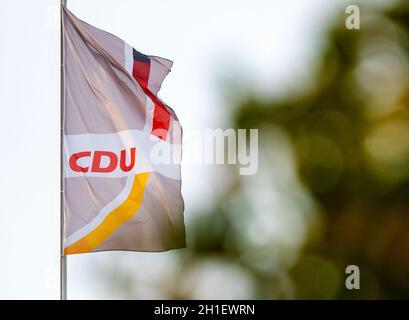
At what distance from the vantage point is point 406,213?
49.3 ft

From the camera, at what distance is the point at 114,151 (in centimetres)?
1123

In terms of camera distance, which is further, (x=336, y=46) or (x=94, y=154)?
(x=336, y=46)

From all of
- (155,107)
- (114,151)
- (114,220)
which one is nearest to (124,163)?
(114,151)

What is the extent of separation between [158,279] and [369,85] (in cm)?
351

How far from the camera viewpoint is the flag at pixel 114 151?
439 inches

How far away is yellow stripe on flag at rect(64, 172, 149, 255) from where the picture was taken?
11047mm

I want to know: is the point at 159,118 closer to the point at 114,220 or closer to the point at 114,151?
the point at 114,151

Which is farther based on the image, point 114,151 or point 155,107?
point 155,107

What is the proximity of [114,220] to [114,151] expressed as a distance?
2.06ft

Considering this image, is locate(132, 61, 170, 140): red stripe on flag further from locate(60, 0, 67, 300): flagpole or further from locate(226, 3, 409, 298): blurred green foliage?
locate(226, 3, 409, 298): blurred green foliage

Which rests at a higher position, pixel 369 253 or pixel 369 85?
pixel 369 85
